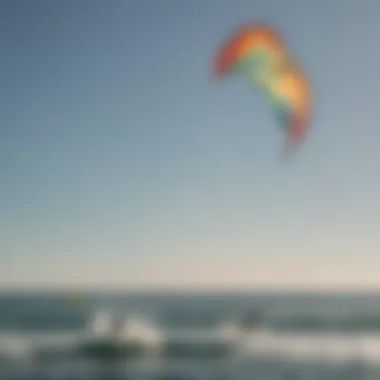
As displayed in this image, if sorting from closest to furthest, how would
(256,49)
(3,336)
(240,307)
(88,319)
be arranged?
1. (256,49)
2. (3,336)
3. (88,319)
4. (240,307)

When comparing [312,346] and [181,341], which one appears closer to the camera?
[312,346]

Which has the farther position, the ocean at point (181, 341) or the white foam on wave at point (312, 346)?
the white foam on wave at point (312, 346)

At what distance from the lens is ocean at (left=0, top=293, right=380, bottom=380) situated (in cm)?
377

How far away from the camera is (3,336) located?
160 inches

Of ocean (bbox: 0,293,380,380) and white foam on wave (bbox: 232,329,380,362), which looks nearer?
ocean (bbox: 0,293,380,380)

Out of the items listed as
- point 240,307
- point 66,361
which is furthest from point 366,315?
point 66,361

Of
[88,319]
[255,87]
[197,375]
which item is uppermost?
[255,87]

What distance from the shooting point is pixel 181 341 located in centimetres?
413

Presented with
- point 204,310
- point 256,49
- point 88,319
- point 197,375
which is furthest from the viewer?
point 204,310

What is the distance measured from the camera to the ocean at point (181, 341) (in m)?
3.77

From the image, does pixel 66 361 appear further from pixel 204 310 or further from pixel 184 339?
pixel 204 310

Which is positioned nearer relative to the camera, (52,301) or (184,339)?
(184,339)

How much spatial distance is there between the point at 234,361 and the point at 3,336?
→ 1.07m

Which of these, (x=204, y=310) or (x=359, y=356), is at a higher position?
(x=204, y=310)
